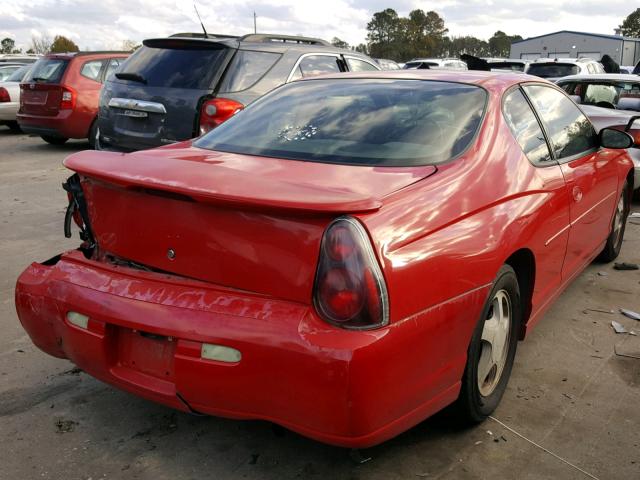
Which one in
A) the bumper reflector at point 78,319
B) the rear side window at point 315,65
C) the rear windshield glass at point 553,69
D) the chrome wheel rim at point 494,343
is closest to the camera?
the bumper reflector at point 78,319

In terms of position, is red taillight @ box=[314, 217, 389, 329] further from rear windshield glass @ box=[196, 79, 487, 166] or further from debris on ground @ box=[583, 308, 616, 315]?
debris on ground @ box=[583, 308, 616, 315]

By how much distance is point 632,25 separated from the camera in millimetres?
88062

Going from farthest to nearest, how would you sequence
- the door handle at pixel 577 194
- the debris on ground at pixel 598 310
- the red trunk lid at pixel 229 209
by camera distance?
the debris on ground at pixel 598 310 < the door handle at pixel 577 194 < the red trunk lid at pixel 229 209

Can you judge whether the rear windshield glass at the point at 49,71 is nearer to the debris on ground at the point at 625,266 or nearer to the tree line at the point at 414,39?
the debris on ground at the point at 625,266

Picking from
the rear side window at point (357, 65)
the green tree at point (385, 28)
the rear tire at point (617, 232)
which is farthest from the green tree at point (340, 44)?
the green tree at point (385, 28)

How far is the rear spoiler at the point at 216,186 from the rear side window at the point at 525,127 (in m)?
1.28

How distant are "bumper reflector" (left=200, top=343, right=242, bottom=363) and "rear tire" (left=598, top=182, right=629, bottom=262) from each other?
12.4 ft

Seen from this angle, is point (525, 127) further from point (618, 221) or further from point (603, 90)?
point (603, 90)

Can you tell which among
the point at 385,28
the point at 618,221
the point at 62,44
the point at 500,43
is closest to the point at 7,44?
the point at 62,44

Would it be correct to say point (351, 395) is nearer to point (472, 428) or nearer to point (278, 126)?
point (472, 428)

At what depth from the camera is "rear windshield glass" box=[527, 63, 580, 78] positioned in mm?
17156

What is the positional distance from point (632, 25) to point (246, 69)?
94162mm

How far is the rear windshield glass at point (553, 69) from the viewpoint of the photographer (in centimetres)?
1716

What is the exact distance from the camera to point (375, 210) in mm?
2342
